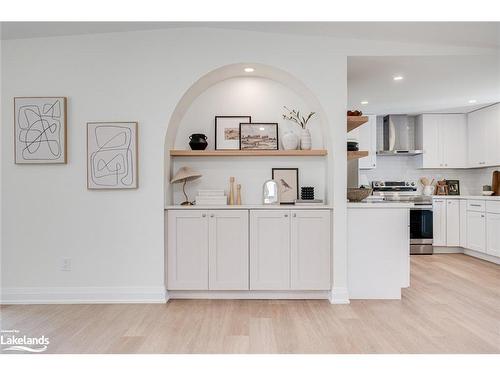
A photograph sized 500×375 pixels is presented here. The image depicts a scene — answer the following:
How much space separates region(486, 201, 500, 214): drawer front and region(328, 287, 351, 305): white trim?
9.94 ft

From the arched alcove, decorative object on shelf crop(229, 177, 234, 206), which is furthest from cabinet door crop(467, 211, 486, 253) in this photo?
decorative object on shelf crop(229, 177, 234, 206)

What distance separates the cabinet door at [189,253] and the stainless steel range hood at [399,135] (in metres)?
4.05

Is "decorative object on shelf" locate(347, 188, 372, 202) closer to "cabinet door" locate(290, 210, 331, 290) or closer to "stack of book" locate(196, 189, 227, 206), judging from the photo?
"cabinet door" locate(290, 210, 331, 290)

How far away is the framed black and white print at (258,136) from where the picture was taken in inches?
149

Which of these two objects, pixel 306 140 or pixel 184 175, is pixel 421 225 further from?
pixel 184 175

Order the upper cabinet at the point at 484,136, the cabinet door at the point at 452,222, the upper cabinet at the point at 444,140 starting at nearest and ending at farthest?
the upper cabinet at the point at 484,136 < the cabinet door at the point at 452,222 < the upper cabinet at the point at 444,140

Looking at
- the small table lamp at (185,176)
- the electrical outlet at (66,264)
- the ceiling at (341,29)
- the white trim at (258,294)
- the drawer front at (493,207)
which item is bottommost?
the white trim at (258,294)

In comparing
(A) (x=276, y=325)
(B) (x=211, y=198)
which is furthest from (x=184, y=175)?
(A) (x=276, y=325)

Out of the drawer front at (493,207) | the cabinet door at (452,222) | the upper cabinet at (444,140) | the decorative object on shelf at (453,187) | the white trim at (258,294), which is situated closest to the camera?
the white trim at (258,294)

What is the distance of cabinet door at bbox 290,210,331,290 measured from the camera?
11.3 ft

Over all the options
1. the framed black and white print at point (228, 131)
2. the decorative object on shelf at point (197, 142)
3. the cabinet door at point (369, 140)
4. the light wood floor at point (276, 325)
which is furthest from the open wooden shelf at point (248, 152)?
the cabinet door at point (369, 140)

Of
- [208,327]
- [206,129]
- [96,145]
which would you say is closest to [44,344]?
[208,327]

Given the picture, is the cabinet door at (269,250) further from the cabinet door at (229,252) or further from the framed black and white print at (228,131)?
the framed black and white print at (228,131)

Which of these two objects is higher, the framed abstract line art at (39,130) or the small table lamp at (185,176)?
the framed abstract line art at (39,130)
